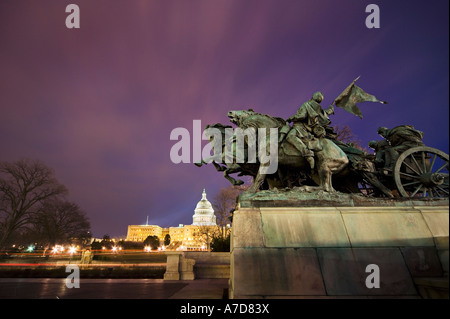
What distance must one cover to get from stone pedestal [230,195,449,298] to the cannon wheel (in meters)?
0.79

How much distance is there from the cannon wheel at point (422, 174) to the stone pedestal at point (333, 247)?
79 cm

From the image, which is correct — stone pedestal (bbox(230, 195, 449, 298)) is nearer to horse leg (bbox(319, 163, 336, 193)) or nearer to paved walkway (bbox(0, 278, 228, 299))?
horse leg (bbox(319, 163, 336, 193))

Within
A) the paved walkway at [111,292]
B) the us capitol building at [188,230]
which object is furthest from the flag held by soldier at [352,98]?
the us capitol building at [188,230]

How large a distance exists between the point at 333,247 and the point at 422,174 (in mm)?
3566

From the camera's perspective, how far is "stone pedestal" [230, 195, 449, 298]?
13.9ft

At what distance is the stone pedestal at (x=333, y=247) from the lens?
425cm

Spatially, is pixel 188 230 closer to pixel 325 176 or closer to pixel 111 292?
pixel 111 292

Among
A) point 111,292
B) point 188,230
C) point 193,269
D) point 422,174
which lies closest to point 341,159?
point 422,174

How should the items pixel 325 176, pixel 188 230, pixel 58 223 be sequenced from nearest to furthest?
pixel 325 176, pixel 58 223, pixel 188 230

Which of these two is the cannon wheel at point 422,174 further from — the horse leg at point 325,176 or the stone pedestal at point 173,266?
the stone pedestal at point 173,266

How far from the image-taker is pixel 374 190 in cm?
688

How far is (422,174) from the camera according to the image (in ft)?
19.7

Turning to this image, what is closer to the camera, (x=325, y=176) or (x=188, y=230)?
(x=325, y=176)
